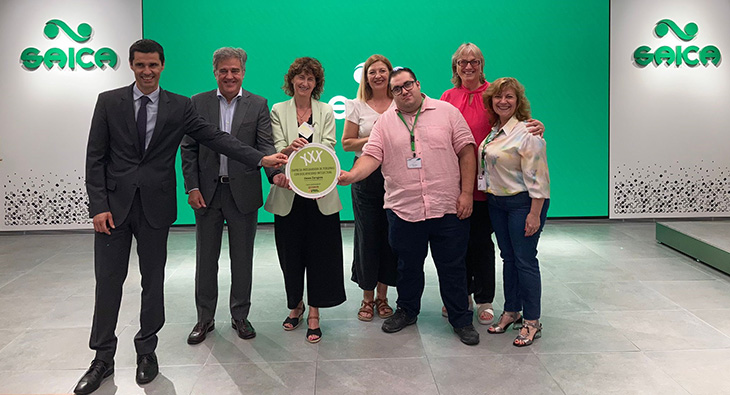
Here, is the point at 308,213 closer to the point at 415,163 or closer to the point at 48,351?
the point at 415,163

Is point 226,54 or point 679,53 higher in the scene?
point 679,53

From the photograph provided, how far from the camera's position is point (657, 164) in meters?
7.36

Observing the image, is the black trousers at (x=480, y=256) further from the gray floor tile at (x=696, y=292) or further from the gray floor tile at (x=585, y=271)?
the gray floor tile at (x=696, y=292)

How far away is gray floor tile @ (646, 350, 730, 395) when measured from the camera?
296 centimetres

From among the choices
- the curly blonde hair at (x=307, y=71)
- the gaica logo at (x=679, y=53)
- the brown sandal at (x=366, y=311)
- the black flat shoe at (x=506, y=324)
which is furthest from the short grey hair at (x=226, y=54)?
the gaica logo at (x=679, y=53)

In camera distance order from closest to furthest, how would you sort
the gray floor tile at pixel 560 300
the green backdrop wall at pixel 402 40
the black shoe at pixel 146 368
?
the black shoe at pixel 146 368
the gray floor tile at pixel 560 300
the green backdrop wall at pixel 402 40

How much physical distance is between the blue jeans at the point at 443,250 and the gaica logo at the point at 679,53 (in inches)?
194

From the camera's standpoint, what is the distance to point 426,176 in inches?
135

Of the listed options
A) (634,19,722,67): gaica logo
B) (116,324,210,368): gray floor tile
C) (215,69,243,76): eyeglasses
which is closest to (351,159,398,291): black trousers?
(215,69,243,76): eyeglasses

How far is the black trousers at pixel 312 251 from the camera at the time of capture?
3643 mm

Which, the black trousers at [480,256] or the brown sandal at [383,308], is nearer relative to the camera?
the black trousers at [480,256]

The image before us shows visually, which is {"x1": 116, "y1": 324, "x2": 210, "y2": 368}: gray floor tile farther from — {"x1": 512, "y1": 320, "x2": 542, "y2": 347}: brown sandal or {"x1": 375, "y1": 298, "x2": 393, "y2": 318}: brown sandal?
{"x1": 512, "y1": 320, "x2": 542, "y2": 347}: brown sandal

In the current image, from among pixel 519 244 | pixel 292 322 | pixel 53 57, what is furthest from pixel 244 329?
pixel 53 57

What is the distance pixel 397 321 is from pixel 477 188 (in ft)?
3.15
